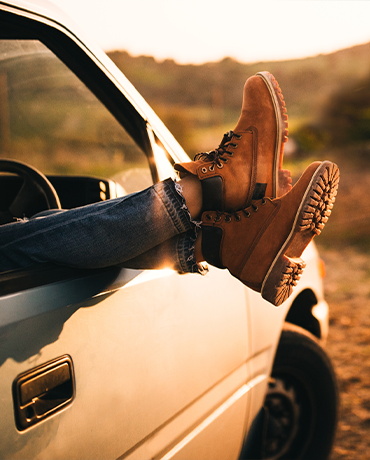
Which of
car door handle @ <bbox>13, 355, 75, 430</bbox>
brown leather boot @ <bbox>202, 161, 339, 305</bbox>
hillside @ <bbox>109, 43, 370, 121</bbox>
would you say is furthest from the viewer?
hillside @ <bbox>109, 43, 370, 121</bbox>

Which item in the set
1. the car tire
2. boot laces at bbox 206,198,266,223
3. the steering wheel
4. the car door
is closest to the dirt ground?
the car tire

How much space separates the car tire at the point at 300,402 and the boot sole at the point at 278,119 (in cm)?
104

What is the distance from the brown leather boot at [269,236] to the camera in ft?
4.21

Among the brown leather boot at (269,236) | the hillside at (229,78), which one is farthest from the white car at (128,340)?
the hillside at (229,78)

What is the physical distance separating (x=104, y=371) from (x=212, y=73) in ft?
206

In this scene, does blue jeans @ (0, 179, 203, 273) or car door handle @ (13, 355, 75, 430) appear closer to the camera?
car door handle @ (13, 355, 75, 430)

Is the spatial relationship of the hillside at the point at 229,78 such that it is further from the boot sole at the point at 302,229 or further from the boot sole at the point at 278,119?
the boot sole at the point at 302,229

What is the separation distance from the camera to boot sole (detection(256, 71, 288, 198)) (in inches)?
55.0

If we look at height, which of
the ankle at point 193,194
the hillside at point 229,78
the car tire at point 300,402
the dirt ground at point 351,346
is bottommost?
the dirt ground at point 351,346

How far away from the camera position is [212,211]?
133cm

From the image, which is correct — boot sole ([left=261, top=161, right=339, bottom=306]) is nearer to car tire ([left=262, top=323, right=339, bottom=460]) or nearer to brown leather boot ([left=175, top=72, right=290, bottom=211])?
brown leather boot ([left=175, top=72, right=290, bottom=211])

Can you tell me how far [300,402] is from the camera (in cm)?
226

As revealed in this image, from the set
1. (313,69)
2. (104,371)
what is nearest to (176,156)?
(104,371)

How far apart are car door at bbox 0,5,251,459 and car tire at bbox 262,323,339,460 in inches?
18.1
